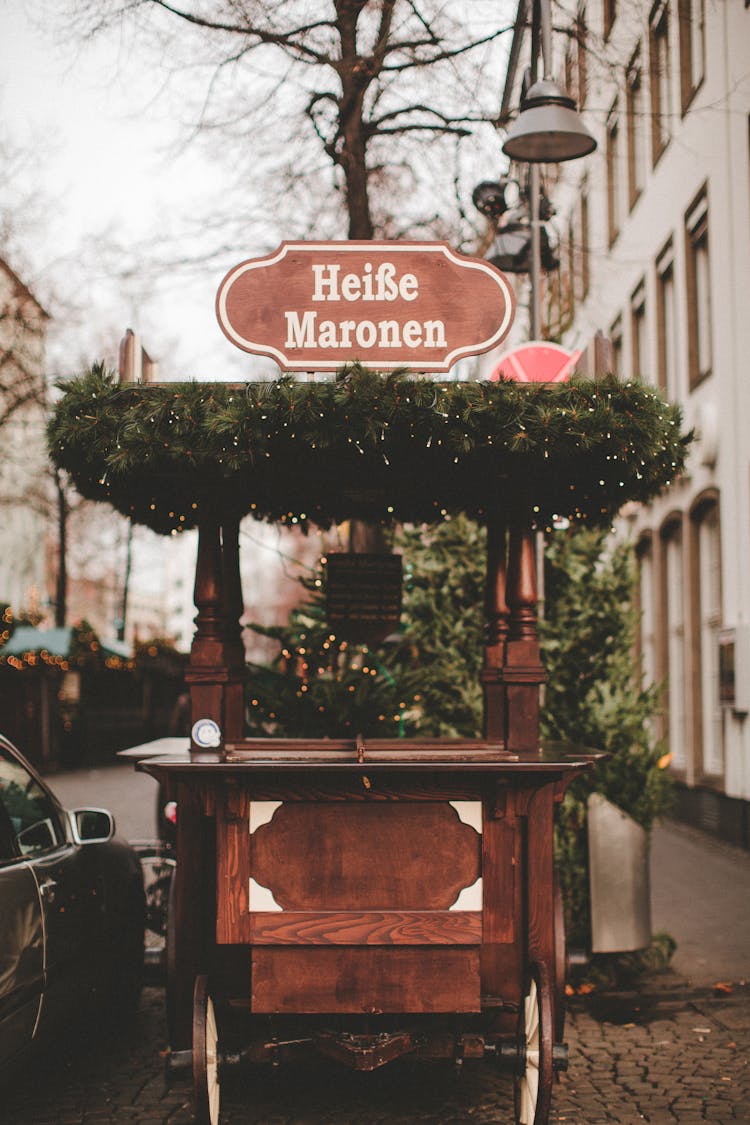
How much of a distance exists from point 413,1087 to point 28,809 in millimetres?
2153

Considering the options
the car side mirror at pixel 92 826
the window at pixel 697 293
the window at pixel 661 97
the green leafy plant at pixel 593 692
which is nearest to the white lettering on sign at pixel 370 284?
the car side mirror at pixel 92 826

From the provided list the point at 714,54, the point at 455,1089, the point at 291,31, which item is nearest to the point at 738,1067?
the point at 455,1089

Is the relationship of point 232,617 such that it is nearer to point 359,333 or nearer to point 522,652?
point 522,652

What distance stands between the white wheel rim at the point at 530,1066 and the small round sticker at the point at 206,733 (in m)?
1.67

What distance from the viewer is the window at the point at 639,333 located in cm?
1977

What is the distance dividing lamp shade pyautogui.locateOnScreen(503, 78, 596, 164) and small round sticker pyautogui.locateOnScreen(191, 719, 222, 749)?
4.83m

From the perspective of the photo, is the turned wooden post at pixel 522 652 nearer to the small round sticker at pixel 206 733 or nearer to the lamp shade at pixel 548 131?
the small round sticker at pixel 206 733

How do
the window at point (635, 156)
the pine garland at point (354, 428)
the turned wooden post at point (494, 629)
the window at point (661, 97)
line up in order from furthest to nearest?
the window at point (635, 156) < the window at point (661, 97) < the turned wooden post at point (494, 629) < the pine garland at point (354, 428)

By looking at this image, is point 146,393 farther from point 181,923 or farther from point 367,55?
point 367,55

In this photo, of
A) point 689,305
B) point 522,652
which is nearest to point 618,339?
point 689,305

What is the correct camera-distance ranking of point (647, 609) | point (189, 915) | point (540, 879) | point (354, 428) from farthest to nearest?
1. point (647, 609)
2. point (189, 915)
3. point (540, 879)
4. point (354, 428)

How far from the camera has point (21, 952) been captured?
16.1 ft

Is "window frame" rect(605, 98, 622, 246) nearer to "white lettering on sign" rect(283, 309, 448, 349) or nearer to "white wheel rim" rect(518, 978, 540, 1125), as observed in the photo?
"white lettering on sign" rect(283, 309, 448, 349)

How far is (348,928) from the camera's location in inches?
192
